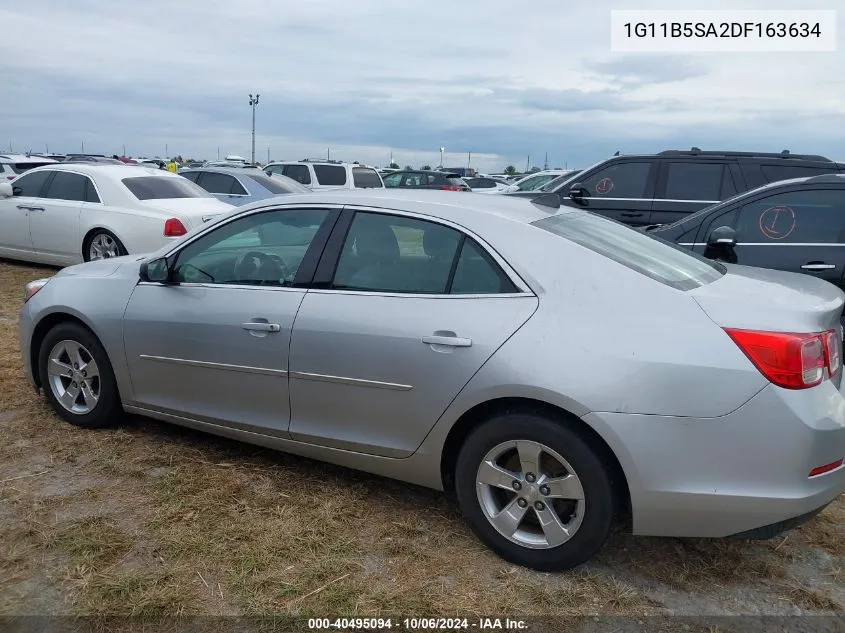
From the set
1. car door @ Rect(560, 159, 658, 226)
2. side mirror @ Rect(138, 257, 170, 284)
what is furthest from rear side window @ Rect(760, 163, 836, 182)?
side mirror @ Rect(138, 257, 170, 284)

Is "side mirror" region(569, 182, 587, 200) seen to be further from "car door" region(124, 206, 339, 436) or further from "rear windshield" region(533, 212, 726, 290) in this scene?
"car door" region(124, 206, 339, 436)

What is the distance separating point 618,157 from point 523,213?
6.37m

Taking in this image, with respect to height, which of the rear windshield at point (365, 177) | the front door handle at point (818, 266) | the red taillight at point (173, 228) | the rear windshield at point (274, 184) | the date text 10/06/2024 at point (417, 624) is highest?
the rear windshield at point (365, 177)

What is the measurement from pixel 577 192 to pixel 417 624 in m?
7.39

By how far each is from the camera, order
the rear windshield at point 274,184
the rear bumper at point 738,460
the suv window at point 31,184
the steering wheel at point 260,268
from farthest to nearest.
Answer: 1. the rear windshield at point 274,184
2. the suv window at point 31,184
3. the steering wheel at point 260,268
4. the rear bumper at point 738,460

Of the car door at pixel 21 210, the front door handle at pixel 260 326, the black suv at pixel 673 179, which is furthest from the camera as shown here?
the car door at pixel 21 210

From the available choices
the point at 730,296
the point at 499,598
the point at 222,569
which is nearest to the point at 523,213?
the point at 730,296

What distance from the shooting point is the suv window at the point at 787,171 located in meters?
8.72

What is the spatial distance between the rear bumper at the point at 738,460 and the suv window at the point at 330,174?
14410 millimetres

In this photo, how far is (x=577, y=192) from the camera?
9352 mm

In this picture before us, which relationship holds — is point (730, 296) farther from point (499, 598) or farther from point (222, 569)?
point (222, 569)

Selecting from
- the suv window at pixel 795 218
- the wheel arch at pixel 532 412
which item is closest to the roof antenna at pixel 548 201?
the wheel arch at pixel 532 412

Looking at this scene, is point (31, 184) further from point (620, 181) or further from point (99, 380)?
point (620, 181)

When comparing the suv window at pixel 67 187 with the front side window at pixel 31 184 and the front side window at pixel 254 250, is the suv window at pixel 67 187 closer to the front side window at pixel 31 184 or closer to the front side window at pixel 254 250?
the front side window at pixel 31 184
